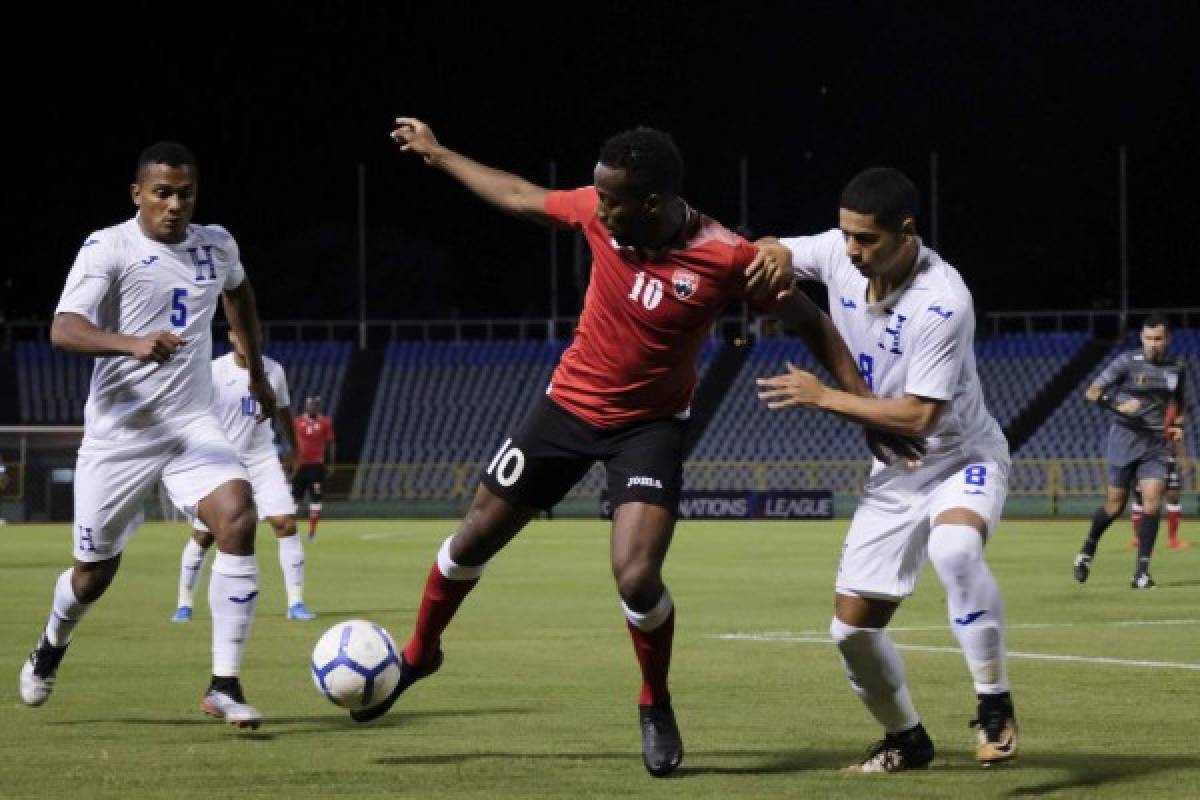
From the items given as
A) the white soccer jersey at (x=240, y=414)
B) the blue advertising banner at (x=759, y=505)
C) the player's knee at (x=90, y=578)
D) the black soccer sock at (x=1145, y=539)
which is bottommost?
the blue advertising banner at (x=759, y=505)

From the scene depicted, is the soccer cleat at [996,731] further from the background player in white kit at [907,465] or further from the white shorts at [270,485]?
the white shorts at [270,485]

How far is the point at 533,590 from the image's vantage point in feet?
70.6

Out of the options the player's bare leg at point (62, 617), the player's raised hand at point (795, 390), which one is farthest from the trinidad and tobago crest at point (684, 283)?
the player's bare leg at point (62, 617)

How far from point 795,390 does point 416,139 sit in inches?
92.1

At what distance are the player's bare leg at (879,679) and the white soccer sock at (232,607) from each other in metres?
3.03

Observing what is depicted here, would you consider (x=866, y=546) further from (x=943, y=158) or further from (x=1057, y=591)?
(x=943, y=158)

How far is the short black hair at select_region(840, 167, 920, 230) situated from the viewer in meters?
8.37

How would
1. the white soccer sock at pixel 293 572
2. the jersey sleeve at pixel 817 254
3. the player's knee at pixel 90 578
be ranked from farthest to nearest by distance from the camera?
the white soccer sock at pixel 293 572, the player's knee at pixel 90 578, the jersey sleeve at pixel 817 254

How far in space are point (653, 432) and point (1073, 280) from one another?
56886mm

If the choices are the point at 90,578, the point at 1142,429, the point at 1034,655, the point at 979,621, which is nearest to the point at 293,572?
the point at 1034,655

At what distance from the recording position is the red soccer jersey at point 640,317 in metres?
A: 8.66

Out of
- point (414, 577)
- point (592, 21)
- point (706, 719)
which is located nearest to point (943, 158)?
point (592, 21)

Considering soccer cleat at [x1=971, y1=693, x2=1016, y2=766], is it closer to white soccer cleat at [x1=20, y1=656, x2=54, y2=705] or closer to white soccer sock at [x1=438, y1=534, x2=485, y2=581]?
white soccer sock at [x1=438, y1=534, x2=485, y2=581]

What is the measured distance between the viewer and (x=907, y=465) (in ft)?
28.6
